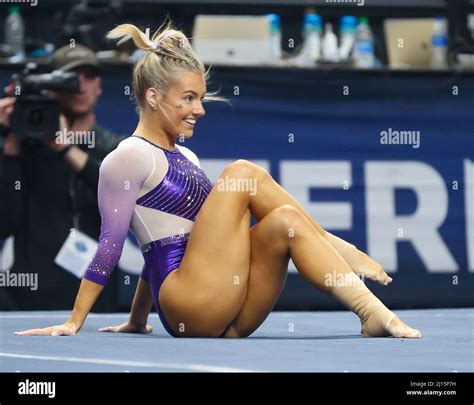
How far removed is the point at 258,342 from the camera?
4.14m

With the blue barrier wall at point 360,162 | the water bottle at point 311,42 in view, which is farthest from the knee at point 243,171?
the water bottle at point 311,42

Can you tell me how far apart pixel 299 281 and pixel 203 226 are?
2682 mm

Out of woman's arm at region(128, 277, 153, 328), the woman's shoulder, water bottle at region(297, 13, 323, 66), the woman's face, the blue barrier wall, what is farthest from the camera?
water bottle at region(297, 13, 323, 66)

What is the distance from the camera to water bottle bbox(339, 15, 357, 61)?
732 centimetres

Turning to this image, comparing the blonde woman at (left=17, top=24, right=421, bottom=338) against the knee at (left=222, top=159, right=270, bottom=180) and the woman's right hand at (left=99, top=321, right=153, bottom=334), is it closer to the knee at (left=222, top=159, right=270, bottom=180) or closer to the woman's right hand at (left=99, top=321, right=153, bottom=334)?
the knee at (left=222, top=159, right=270, bottom=180)

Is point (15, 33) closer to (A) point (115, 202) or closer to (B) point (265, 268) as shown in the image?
(A) point (115, 202)

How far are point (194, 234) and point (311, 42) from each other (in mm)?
3379

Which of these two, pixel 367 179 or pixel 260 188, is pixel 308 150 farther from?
pixel 260 188

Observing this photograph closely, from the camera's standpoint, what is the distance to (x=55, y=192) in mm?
6641

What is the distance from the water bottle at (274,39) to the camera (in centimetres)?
720

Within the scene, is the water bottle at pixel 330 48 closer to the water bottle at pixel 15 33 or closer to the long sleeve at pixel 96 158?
the long sleeve at pixel 96 158

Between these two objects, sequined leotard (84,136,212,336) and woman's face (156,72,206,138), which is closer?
sequined leotard (84,136,212,336)

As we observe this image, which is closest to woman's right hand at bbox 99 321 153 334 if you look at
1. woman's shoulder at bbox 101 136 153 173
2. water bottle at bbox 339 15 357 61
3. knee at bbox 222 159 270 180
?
woman's shoulder at bbox 101 136 153 173
